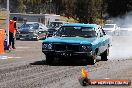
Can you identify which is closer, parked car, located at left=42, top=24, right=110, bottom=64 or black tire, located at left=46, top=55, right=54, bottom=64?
parked car, located at left=42, top=24, right=110, bottom=64

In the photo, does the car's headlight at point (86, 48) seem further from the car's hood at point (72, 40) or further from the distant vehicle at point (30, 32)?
the distant vehicle at point (30, 32)

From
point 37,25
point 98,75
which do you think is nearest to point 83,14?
point 37,25

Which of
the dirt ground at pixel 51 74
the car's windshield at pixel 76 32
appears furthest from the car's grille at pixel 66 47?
the car's windshield at pixel 76 32

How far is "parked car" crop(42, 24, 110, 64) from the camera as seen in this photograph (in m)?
16.0

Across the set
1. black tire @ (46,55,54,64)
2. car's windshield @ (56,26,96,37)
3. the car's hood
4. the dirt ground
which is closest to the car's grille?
the car's hood

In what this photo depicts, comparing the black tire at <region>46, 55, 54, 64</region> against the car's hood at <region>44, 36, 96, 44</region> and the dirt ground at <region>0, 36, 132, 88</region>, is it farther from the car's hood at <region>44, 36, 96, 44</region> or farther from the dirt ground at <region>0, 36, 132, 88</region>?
the car's hood at <region>44, 36, 96, 44</region>

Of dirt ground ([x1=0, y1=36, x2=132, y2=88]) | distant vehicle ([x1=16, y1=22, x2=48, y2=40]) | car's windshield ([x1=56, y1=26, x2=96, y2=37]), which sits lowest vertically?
distant vehicle ([x1=16, y1=22, x2=48, y2=40])

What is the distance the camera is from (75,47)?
52.7 feet

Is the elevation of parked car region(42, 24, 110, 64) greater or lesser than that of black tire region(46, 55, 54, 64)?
greater

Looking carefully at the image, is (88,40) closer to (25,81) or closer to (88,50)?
(88,50)

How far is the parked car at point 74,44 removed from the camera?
16.0 metres

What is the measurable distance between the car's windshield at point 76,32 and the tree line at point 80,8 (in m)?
53.0

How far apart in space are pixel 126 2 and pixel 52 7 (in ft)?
93.0

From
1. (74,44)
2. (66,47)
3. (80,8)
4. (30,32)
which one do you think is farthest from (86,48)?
(80,8)
